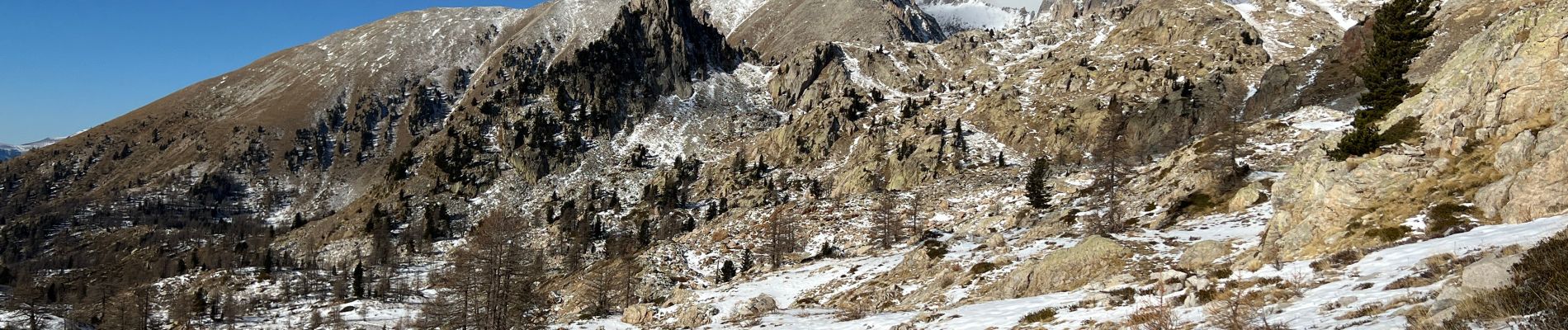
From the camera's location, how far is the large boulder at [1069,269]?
25.2 metres

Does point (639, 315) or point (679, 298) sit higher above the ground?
point (639, 315)

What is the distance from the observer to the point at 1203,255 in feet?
76.0

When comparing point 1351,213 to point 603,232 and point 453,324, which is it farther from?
point 603,232

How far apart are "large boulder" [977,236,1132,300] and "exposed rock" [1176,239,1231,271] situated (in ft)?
7.33

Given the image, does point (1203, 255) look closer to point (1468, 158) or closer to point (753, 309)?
point (1468, 158)

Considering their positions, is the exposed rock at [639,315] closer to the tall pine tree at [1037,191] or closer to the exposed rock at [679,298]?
the exposed rock at [679,298]

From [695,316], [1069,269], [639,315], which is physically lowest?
[639,315]

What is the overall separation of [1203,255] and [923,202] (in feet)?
245

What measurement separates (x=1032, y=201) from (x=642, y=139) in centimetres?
11751

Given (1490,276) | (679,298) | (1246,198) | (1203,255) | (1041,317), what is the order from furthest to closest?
1. (679,298)
2. (1246,198)
3. (1203,255)
4. (1041,317)
5. (1490,276)

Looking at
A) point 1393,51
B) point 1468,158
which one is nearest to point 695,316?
point 1468,158

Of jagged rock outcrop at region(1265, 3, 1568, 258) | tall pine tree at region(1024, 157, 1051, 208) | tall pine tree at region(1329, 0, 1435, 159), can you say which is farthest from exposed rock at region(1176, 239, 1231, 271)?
tall pine tree at region(1024, 157, 1051, 208)

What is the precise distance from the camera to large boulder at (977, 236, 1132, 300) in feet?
82.6

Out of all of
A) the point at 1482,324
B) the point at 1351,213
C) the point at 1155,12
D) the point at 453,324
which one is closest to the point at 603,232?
the point at 453,324
